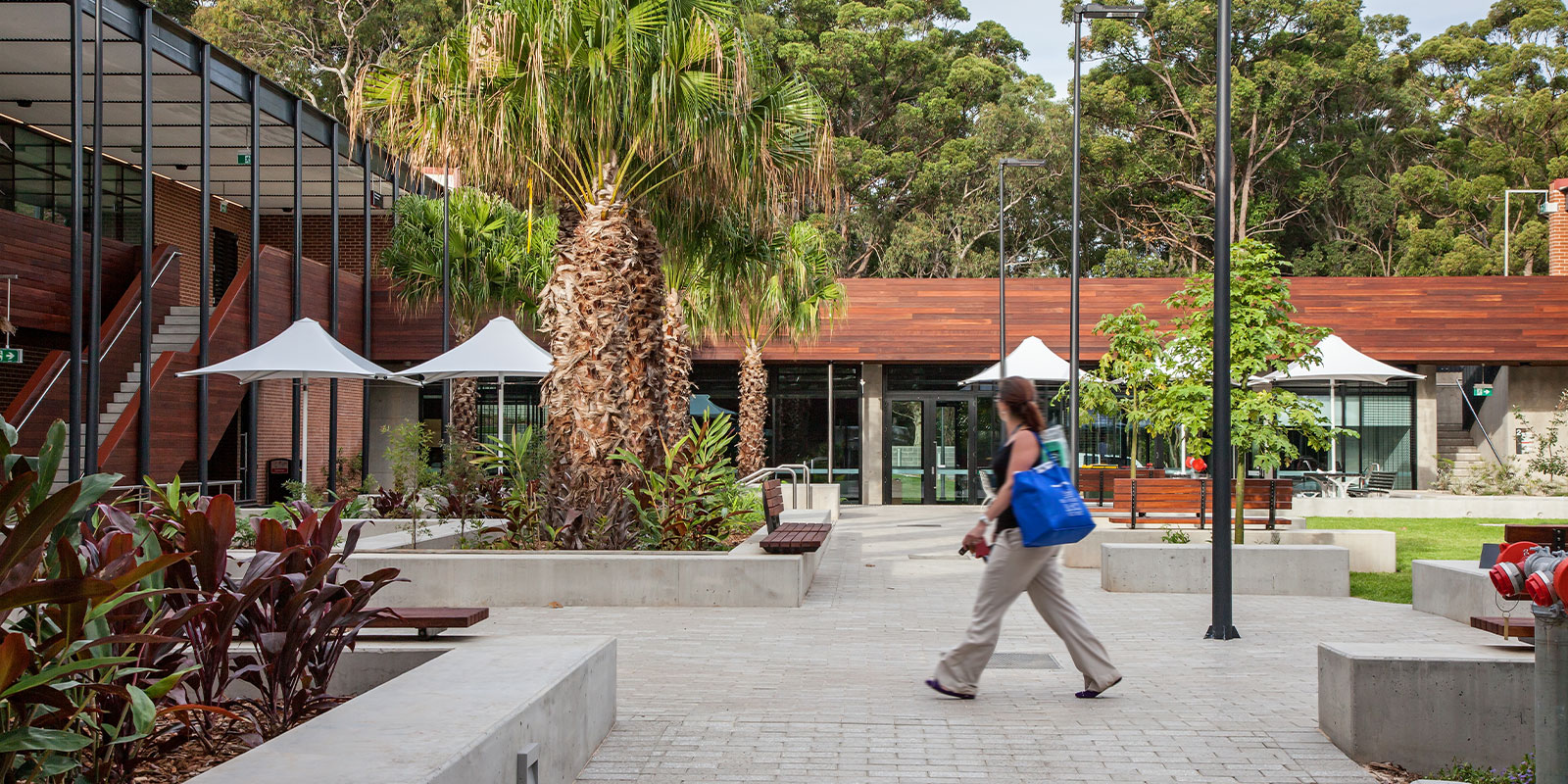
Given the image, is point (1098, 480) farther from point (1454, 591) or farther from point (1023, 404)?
point (1023, 404)

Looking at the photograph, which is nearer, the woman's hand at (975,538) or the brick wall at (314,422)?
the woman's hand at (975,538)

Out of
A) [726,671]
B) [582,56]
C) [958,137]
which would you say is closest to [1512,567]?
[726,671]

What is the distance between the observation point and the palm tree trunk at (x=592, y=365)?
40.0 ft

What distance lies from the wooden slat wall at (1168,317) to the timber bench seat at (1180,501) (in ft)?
39.6

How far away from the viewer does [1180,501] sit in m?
15.0

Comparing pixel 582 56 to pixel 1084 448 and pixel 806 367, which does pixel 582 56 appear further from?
A: pixel 1084 448

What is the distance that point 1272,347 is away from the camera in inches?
528

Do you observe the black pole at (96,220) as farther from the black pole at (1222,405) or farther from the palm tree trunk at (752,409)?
the black pole at (1222,405)

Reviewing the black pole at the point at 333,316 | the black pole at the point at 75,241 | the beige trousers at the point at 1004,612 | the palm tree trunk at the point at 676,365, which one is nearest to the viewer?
the beige trousers at the point at 1004,612

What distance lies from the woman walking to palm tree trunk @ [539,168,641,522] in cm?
577

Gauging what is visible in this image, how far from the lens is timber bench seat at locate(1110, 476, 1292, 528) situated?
48.2 ft

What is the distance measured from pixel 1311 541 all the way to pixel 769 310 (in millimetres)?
12033

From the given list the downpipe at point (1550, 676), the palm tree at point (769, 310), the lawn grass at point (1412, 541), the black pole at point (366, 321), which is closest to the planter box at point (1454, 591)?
the lawn grass at point (1412, 541)

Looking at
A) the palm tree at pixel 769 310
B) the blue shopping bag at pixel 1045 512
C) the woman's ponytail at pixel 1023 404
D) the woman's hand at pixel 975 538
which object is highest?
the palm tree at pixel 769 310
